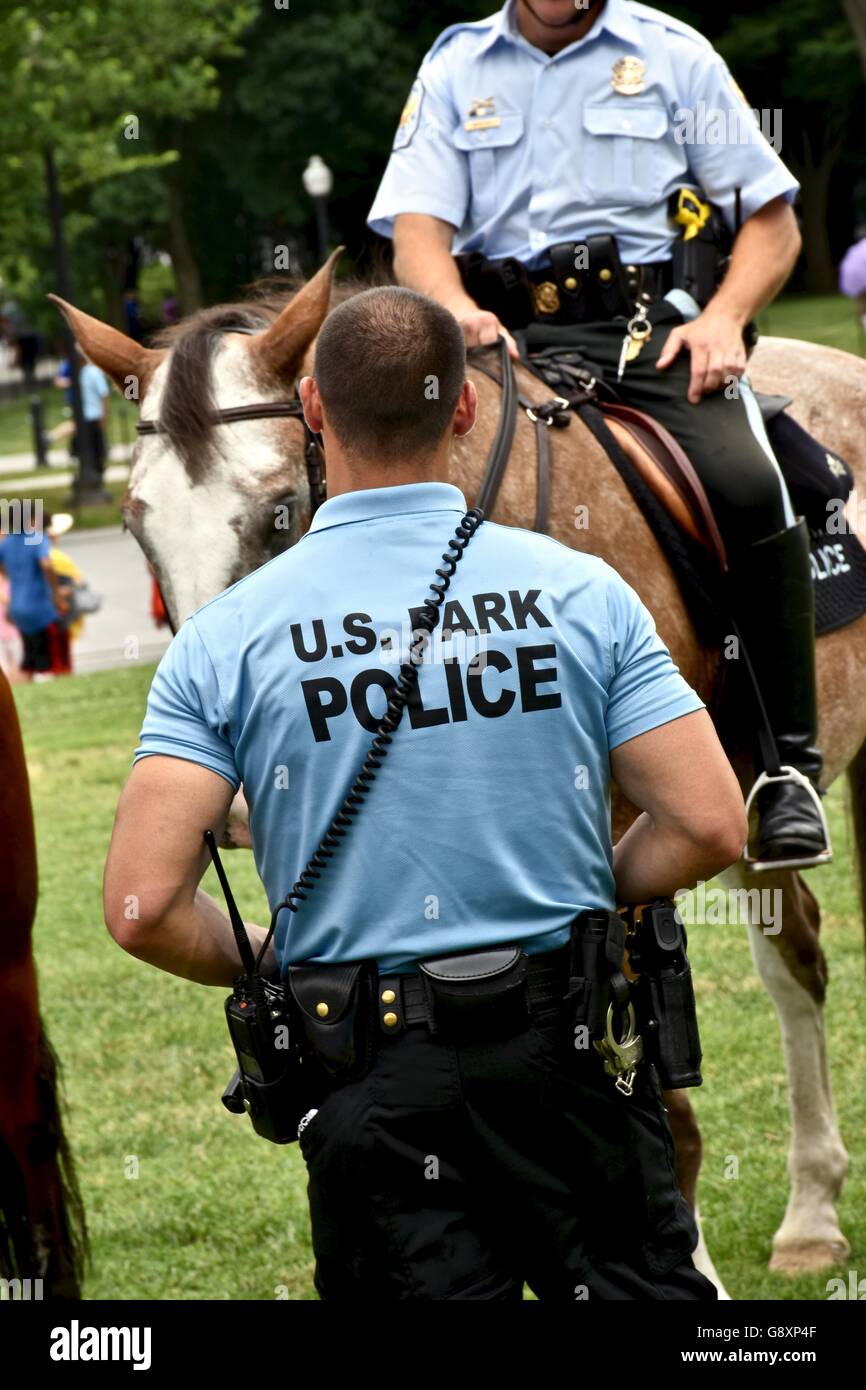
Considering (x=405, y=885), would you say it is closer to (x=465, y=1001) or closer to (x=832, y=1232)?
(x=465, y=1001)

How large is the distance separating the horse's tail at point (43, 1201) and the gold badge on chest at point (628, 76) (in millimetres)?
2709

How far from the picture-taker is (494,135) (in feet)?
14.3

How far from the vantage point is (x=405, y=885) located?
2527mm

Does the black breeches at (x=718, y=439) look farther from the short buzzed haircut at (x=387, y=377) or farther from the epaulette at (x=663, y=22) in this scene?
the short buzzed haircut at (x=387, y=377)

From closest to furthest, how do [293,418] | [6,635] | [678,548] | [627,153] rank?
[293,418]
[678,548]
[627,153]
[6,635]

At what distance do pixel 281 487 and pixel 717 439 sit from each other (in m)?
1.12

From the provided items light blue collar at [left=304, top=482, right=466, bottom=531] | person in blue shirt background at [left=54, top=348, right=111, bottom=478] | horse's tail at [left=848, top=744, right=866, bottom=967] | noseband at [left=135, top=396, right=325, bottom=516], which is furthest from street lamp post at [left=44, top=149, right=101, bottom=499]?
light blue collar at [left=304, top=482, right=466, bottom=531]

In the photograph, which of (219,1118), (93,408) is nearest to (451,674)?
(219,1118)

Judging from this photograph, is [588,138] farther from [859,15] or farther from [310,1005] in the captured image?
[859,15]

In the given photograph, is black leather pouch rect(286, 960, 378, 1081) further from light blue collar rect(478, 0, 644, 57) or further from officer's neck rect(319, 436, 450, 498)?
light blue collar rect(478, 0, 644, 57)

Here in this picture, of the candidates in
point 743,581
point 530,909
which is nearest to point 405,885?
point 530,909

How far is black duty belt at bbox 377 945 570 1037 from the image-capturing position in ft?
8.19

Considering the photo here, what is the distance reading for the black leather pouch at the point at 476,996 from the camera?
2463 millimetres
